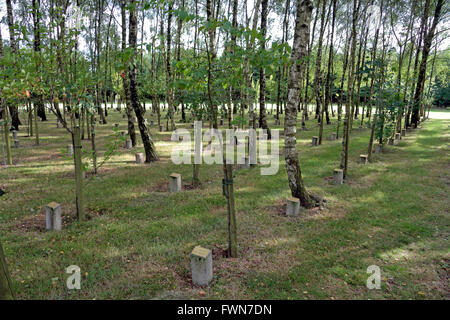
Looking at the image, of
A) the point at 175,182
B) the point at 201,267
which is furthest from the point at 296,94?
the point at 201,267

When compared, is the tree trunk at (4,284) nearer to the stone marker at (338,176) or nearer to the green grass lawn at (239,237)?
the green grass lawn at (239,237)

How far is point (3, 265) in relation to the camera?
213cm

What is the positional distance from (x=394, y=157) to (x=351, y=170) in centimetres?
313

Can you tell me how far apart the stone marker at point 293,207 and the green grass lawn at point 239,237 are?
0.13 meters

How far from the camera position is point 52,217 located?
14.9ft

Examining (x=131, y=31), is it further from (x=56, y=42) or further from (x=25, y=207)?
(x=25, y=207)

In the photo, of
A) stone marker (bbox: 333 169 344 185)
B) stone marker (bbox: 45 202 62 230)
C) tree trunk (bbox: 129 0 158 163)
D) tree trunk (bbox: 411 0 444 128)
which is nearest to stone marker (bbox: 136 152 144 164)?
tree trunk (bbox: 129 0 158 163)

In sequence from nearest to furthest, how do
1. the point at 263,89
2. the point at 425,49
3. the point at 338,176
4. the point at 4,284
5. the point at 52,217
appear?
the point at 4,284
the point at 52,217
the point at 338,176
the point at 263,89
the point at 425,49

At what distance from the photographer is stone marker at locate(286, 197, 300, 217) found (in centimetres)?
517

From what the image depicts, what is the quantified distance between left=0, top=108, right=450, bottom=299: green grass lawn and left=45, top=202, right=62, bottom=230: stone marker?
158 mm

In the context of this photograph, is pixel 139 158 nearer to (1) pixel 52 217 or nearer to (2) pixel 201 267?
(1) pixel 52 217

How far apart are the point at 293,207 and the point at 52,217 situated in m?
4.39

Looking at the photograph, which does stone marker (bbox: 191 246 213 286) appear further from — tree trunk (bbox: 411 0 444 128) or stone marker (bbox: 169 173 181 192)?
tree trunk (bbox: 411 0 444 128)

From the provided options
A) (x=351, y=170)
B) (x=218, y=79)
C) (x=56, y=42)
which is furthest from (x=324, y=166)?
(x=56, y=42)
